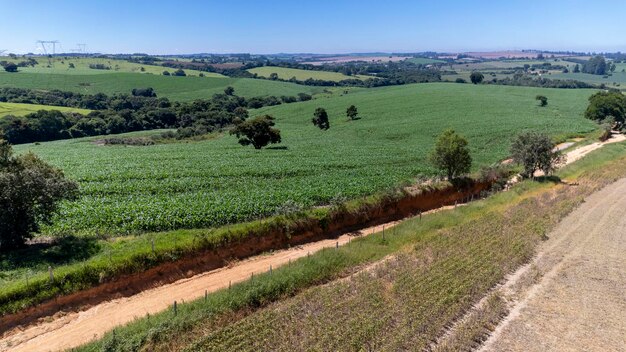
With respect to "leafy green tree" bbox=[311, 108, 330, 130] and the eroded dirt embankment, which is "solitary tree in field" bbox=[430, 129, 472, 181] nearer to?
the eroded dirt embankment

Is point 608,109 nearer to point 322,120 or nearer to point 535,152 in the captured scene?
point 535,152

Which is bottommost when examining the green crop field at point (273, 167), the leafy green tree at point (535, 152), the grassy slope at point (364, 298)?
the grassy slope at point (364, 298)

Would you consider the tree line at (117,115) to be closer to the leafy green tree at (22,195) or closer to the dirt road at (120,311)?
the leafy green tree at (22,195)

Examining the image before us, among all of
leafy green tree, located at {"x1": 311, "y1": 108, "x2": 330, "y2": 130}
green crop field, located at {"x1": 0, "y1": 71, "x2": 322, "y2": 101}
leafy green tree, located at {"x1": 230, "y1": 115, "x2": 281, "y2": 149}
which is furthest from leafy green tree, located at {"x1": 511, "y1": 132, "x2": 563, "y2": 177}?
green crop field, located at {"x1": 0, "y1": 71, "x2": 322, "y2": 101}

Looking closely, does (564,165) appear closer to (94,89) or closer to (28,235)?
(28,235)

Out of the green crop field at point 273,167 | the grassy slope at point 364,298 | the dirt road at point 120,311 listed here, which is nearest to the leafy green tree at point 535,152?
the green crop field at point 273,167

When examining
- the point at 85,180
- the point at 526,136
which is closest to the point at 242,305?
the point at 85,180
